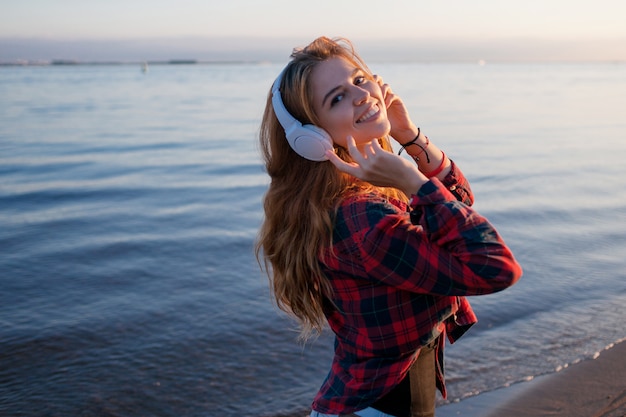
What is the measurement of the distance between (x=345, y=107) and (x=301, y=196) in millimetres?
375

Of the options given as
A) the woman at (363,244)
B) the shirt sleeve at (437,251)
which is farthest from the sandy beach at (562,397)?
the shirt sleeve at (437,251)

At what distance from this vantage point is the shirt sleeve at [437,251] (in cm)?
204

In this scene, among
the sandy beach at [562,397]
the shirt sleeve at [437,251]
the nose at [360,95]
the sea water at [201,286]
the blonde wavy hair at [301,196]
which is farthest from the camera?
the sea water at [201,286]

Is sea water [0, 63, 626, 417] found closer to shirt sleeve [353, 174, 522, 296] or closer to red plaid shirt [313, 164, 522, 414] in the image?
red plaid shirt [313, 164, 522, 414]

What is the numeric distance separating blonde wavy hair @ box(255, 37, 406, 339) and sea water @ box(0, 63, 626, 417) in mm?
2647

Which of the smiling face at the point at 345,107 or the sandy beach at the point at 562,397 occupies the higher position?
the smiling face at the point at 345,107

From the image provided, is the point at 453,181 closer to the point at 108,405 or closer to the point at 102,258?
the point at 108,405

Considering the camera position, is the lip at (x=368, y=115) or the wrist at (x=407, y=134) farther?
the wrist at (x=407, y=134)

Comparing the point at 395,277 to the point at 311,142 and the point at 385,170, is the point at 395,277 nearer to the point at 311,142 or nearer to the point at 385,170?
the point at 385,170

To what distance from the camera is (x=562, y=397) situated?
15.6 feet

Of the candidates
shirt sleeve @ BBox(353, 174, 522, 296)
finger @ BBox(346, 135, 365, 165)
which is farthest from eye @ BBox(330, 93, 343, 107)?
shirt sleeve @ BBox(353, 174, 522, 296)

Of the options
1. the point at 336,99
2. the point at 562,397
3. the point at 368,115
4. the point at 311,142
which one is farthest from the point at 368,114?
the point at 562,397

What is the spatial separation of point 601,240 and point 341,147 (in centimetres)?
702

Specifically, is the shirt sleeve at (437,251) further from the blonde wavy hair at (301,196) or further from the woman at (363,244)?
the blonde wavy hair at (301,196)
